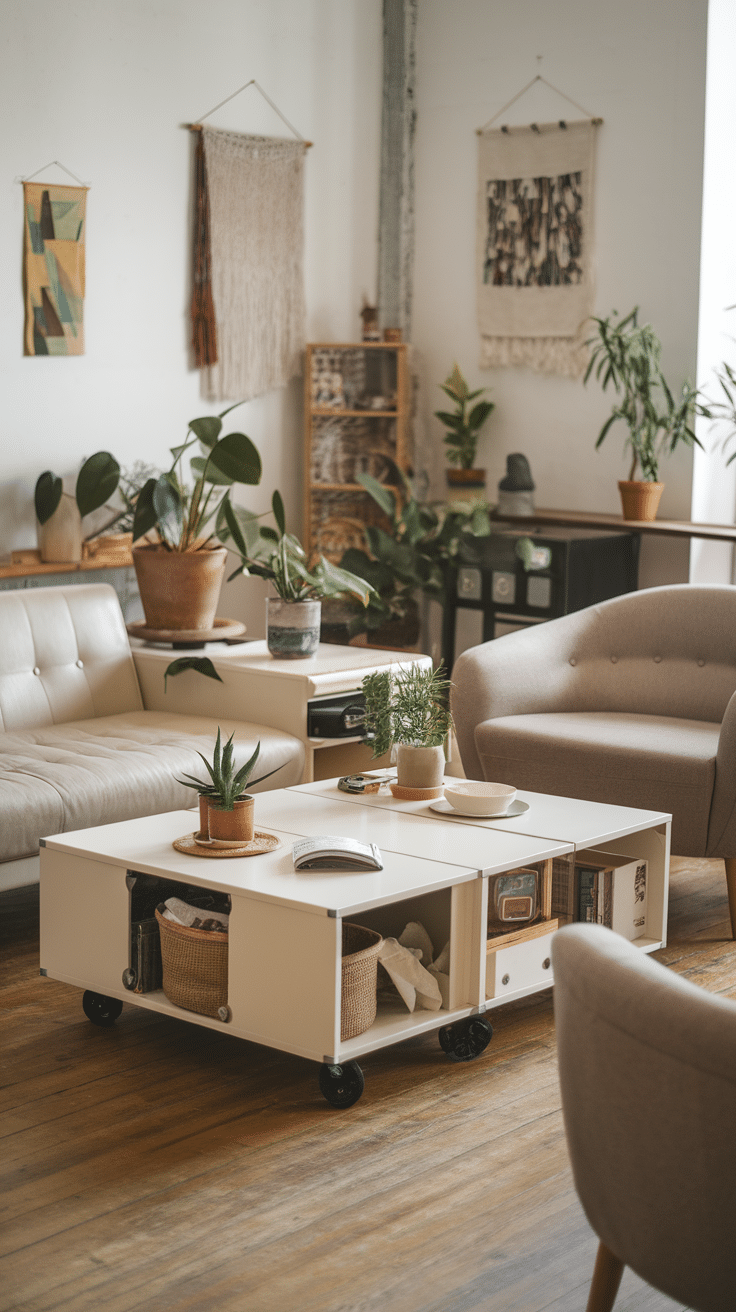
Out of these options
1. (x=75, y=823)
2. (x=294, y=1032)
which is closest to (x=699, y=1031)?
(x=294, y=1032)

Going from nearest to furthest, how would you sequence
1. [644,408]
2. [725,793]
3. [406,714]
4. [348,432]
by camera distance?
[406,714]
[725,793]
[644,408]
[348,432]

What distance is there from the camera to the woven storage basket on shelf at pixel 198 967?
8.59 feet

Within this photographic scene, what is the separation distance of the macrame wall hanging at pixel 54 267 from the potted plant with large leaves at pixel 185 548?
0.74 meters

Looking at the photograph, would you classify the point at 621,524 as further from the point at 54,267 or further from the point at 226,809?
the point at 226,809

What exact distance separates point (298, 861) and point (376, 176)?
4.06 meters

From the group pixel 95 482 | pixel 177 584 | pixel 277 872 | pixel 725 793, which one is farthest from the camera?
pixel 95 482

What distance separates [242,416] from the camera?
5523 mm

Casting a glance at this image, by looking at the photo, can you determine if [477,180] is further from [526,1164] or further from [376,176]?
[526,1164]

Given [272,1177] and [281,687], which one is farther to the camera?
[281,687]

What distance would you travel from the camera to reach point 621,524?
515 centimetres

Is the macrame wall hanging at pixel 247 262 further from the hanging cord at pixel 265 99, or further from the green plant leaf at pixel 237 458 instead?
the green plant leaf at pixel 237 458

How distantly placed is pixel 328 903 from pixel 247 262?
355cm

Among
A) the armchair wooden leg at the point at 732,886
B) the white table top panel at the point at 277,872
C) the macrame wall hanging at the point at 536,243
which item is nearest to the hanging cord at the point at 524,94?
the macrame wall hanging at the point at 536,243

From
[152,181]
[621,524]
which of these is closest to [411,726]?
[621,524]
